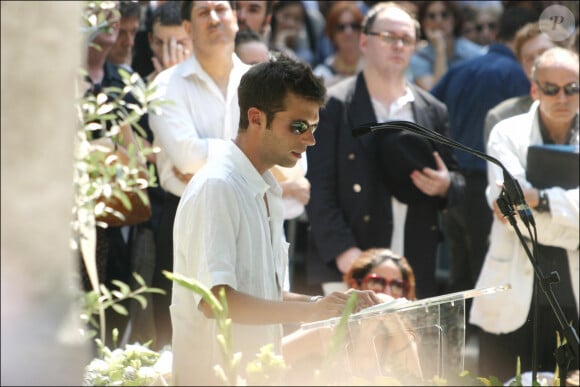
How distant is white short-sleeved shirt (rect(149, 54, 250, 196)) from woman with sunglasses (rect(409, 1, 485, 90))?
3.33 meters

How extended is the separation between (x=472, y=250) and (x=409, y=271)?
1.65 m

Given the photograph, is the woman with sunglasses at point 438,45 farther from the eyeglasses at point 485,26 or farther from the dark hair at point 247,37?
the dark hair at point 247,37

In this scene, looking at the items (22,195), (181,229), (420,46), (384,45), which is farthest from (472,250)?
(22,195)

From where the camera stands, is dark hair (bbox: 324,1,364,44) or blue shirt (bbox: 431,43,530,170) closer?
blue shirt (bbox: 431,43,530,170)

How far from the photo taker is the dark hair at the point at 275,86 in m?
3.85

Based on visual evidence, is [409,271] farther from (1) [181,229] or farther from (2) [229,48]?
(1) [181,229]

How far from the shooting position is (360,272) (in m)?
5.95

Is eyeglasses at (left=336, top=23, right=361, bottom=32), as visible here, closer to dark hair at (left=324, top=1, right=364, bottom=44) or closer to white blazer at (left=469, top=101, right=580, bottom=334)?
dark hair at (left=324, top=1, right=364, bottom=44)

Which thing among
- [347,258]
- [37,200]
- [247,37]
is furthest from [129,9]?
[37,200]

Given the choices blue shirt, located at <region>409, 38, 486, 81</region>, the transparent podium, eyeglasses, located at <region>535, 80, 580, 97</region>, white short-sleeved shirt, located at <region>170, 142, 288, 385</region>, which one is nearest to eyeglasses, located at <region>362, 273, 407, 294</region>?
eyeglasses, located at <region>535, 80, 580, 97</region>

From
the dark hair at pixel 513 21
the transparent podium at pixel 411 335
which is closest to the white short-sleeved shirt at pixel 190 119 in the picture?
the transparent podium at pixel 411 335

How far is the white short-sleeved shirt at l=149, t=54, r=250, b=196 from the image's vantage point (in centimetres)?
541

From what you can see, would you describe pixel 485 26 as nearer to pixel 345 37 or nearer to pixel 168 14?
pixel 345 37

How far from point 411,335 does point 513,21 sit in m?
4.94
